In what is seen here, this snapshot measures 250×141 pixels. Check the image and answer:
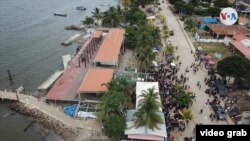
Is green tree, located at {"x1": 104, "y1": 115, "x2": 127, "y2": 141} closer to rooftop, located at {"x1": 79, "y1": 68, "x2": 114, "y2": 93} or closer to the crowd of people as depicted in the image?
the crowd of people

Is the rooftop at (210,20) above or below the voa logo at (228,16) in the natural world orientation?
below

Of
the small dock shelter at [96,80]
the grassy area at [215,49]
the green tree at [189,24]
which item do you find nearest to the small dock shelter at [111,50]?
the small dock shelter at [96,80]

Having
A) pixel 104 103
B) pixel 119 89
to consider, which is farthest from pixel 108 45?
pixel 104 103

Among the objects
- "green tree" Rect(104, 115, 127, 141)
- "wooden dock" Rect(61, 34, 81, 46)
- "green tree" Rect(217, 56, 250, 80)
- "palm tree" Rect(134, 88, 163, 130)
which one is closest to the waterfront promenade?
"green tree" Rect(104, 115, 127, 141)

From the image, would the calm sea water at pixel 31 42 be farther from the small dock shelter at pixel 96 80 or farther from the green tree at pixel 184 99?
the green tree at pixel 184 99

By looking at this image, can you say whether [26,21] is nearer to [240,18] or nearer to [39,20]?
[39,20]

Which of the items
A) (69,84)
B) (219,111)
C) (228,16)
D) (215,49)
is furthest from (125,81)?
(228,16)
